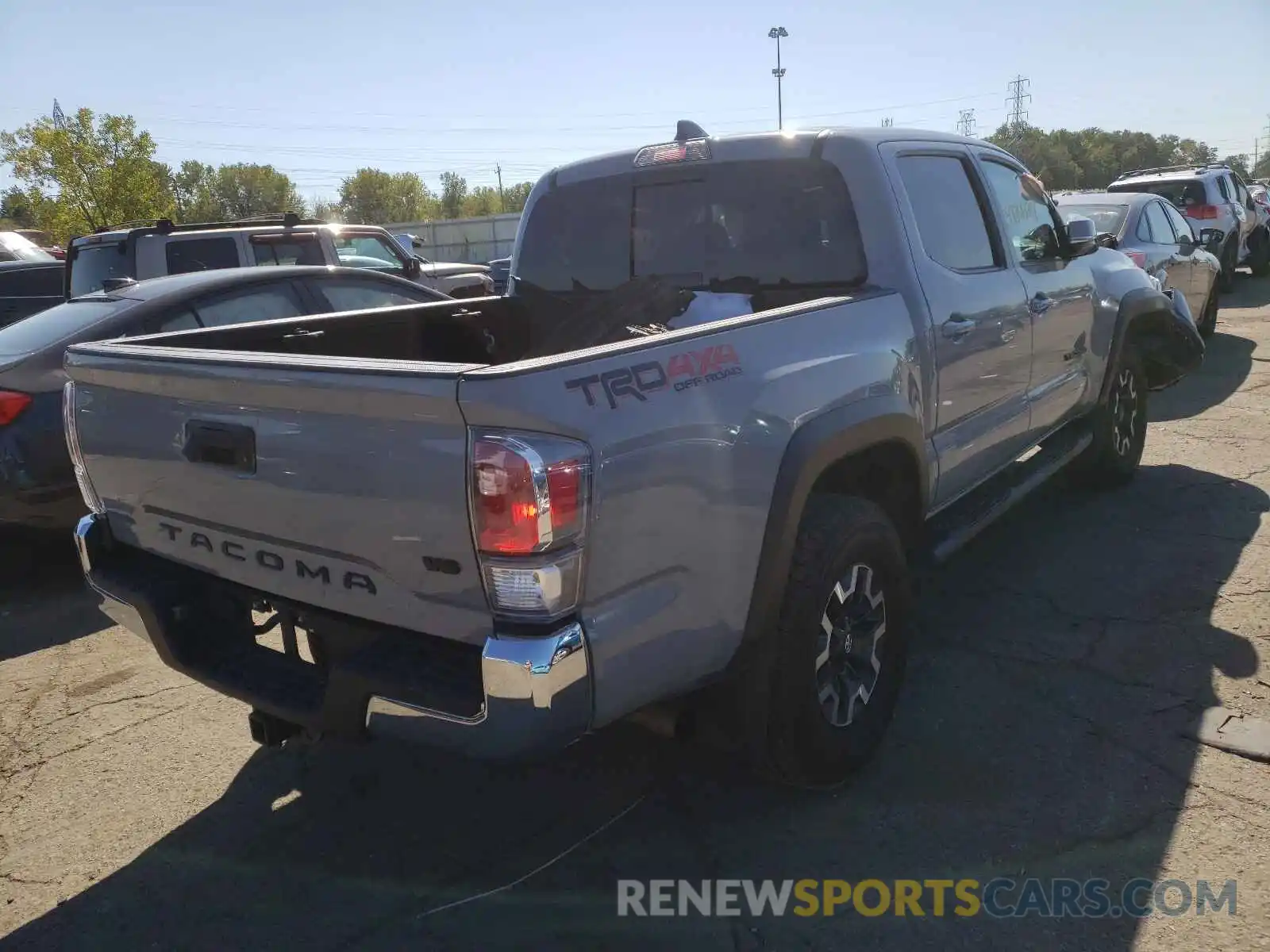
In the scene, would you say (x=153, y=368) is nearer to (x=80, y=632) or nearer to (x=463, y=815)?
(x=463, y=815)

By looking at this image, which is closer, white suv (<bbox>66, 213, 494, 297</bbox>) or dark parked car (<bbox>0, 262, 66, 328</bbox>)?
white suv (<bbox>66, 213, 494, 297</bbox>)

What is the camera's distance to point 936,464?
3.59 m

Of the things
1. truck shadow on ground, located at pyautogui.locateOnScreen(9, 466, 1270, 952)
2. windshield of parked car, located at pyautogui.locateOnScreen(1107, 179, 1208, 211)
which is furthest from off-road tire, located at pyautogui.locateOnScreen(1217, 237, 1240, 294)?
truck shadow on ground, located at pyautogui.locateOnScreen(9, 466, 1270, 952)

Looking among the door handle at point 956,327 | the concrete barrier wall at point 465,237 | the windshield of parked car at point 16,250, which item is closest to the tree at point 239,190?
the concrete barrier wall at point 465,237

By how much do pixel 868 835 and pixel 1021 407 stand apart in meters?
2.32

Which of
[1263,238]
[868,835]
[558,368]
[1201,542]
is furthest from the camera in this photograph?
[1263,238]

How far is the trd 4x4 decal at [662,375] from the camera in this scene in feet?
6.88

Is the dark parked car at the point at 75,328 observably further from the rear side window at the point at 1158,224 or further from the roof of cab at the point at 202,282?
the rear side window at the point at 1158,224

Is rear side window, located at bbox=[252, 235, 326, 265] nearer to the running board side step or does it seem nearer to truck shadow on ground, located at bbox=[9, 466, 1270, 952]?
truck shadow on ground, located at bbox=[9, 466, 1270, 952]

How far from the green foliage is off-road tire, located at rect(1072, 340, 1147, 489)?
180 ft

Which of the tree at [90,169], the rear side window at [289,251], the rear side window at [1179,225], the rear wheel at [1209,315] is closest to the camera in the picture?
the rear side window at [289,251]

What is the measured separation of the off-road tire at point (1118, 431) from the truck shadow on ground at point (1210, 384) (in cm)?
211

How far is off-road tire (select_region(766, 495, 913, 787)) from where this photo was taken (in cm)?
270

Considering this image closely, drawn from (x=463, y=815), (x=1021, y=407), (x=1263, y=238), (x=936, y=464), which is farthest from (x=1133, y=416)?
(x=1263, y=238)
